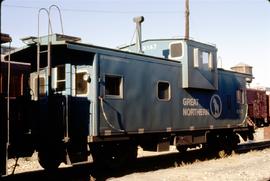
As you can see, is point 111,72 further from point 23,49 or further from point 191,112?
point 191,112

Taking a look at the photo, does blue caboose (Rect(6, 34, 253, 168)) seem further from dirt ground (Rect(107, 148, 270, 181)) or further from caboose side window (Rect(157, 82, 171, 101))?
dirt ground (Rect(107, 148, 270, 181))

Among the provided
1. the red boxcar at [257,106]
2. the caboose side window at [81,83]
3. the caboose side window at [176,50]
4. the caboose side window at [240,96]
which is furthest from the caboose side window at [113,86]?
the red boxcar at [257,106]

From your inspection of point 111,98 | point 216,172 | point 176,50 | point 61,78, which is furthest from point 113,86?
point 216,172

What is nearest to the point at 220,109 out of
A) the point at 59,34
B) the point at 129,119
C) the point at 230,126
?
the point at 230,126

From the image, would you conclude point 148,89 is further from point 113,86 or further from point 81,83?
point 81,83

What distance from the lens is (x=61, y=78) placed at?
10.9 metres

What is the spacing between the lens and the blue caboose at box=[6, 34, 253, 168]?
9.90 m

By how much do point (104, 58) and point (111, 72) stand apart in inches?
18.5

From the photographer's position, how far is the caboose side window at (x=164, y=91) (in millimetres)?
12348

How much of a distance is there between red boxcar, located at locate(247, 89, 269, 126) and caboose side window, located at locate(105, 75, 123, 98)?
48.8 feet

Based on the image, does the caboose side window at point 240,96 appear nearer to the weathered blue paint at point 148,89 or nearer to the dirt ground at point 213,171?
the weathered blue paint at point 148,89

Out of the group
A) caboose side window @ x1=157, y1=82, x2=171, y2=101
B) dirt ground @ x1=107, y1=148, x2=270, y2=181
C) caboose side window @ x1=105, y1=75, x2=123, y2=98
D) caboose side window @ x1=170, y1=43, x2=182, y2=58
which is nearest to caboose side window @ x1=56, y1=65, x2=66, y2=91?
caboose side window @ x1=105, y1=75, x2=123, y2=98

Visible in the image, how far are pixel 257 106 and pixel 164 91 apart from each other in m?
14.1

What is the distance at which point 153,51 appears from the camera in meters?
14.7
